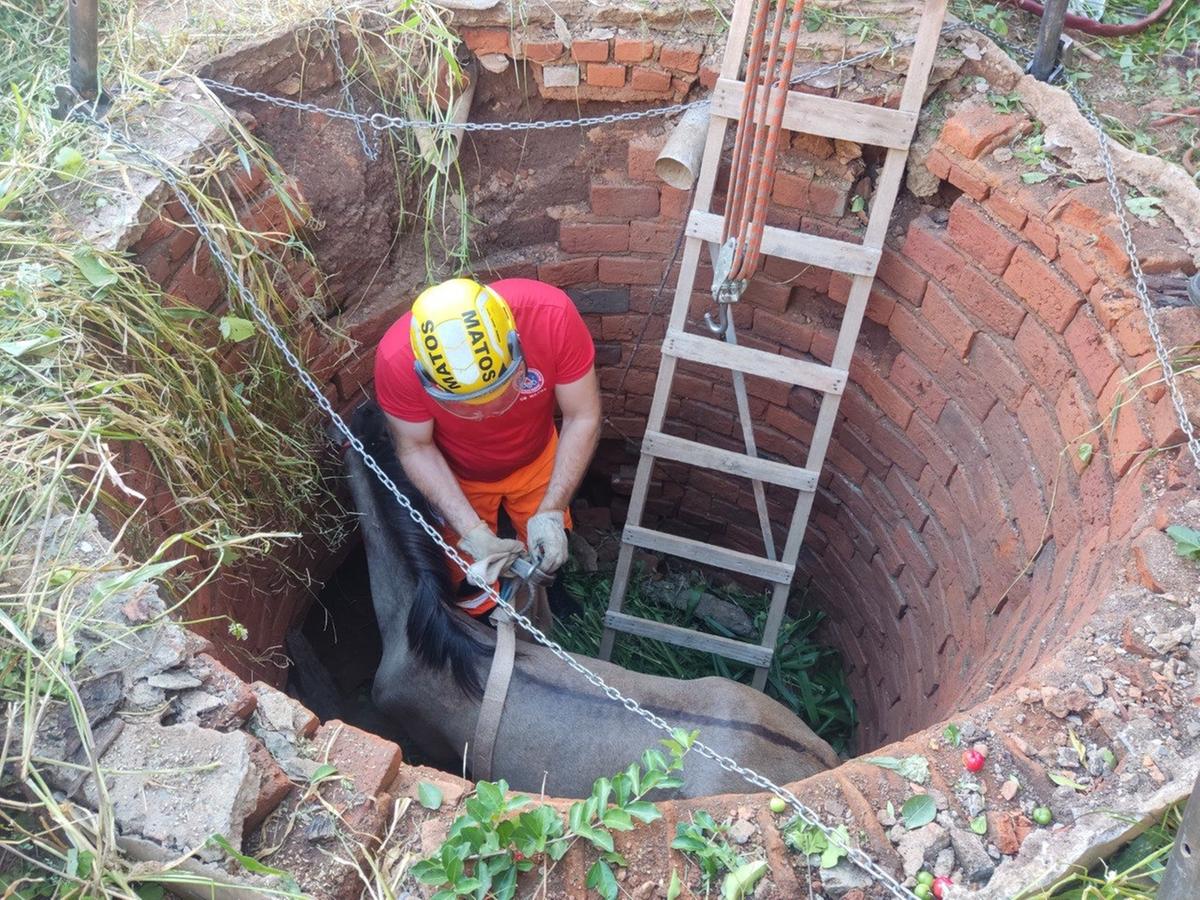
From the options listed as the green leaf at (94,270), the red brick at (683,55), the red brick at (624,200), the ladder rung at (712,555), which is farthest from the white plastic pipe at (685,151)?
the green leaf at (94,270)

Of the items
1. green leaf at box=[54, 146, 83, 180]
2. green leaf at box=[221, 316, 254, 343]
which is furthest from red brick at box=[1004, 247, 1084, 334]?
green leaf at box=[54, 146, 83, 180]

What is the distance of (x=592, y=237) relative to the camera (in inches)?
164

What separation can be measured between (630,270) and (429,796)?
105 inches

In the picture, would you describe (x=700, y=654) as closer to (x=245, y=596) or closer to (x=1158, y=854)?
(x=245, y=596)

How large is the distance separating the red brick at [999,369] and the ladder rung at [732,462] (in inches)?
30.5

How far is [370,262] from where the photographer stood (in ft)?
12.9

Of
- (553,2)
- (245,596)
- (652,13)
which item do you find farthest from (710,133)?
(245,596)

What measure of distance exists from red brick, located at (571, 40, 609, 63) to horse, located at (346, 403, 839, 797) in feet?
5.60

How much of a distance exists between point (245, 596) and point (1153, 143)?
351 centimetres

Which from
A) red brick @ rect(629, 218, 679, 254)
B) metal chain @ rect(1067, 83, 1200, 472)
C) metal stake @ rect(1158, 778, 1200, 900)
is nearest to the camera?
metal stake @ rect(1158, 778, 1200, 900)

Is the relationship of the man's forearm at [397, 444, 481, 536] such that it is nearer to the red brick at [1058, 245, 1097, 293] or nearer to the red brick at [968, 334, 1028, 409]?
the red brick at [968, 334, 1028, 409]

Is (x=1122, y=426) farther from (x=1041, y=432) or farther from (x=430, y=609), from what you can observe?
(x=430, y=609)

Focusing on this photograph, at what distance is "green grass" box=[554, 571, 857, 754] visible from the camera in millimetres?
4598

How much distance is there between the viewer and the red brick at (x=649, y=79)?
368 centimetres
